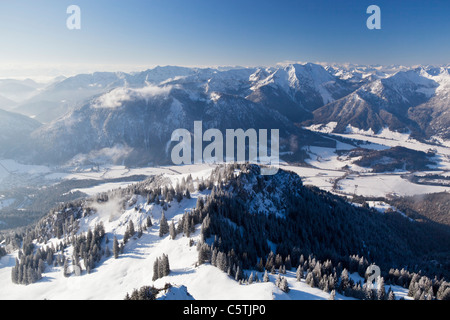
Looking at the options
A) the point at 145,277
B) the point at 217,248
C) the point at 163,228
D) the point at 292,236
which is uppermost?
the point at 217,248

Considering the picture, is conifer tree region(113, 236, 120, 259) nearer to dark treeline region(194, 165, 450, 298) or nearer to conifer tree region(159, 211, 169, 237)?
conifer tree region(159, 211, 169, 237)

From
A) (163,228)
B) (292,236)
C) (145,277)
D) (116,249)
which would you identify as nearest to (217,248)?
(145,277)

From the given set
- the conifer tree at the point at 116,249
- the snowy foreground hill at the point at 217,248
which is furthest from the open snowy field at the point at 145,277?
Result: the conifer tree at the point at 116,249

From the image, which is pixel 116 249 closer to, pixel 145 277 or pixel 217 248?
pixel 145 277

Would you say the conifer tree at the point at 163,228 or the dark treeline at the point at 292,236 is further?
the conifer tree at the point at 163,228

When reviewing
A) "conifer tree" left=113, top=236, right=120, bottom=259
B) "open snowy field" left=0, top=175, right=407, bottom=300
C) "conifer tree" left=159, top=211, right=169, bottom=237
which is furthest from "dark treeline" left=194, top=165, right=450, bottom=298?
"conifer tree" left=113, top=236, right=120, bottom=259

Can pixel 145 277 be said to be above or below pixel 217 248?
below

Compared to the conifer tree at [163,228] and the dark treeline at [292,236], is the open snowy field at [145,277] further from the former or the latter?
the dark treeline at [292,236]
